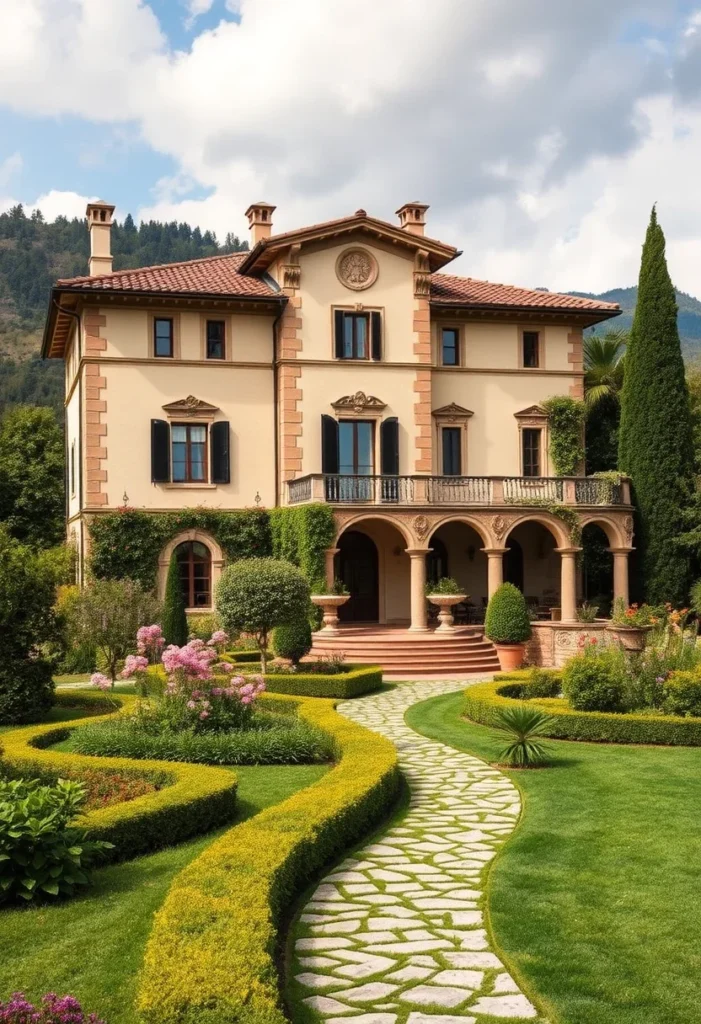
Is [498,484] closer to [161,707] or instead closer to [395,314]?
[395,314]

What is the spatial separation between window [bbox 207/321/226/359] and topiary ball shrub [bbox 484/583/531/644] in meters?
12.0

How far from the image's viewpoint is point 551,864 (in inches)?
376

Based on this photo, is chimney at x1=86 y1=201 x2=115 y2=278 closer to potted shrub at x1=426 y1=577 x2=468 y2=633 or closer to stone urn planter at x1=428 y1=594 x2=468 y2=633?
potted shrub at x1=426 y1=577 x2=468 y2=633

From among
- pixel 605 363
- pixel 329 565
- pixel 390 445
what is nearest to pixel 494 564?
pixel 329 565

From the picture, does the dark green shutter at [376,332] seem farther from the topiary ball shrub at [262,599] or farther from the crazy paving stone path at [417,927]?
the crazy paving stone path at [417,927]

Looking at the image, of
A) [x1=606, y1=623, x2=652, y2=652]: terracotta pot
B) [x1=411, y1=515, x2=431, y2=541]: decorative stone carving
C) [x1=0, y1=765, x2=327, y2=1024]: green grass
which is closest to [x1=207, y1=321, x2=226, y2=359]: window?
[x1=411, y1=515, x2=431, y2=541]: decorative stone carving

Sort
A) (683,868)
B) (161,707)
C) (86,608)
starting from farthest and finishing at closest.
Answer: (86,608) < (161,707) < (683,868)

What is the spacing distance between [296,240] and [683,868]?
2566cm

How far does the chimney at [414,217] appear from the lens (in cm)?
3581

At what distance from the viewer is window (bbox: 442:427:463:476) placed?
34406 mm

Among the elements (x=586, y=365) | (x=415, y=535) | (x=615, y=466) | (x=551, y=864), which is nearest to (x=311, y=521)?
(x=415, y=535)

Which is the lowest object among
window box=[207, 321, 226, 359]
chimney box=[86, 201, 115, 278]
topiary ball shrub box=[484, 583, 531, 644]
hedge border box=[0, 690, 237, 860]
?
hedge border box=[0, 690, 237, 860]

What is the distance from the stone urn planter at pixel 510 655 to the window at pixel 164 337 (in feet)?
44.4

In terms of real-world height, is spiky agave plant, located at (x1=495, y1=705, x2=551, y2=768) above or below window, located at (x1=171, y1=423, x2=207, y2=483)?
below
